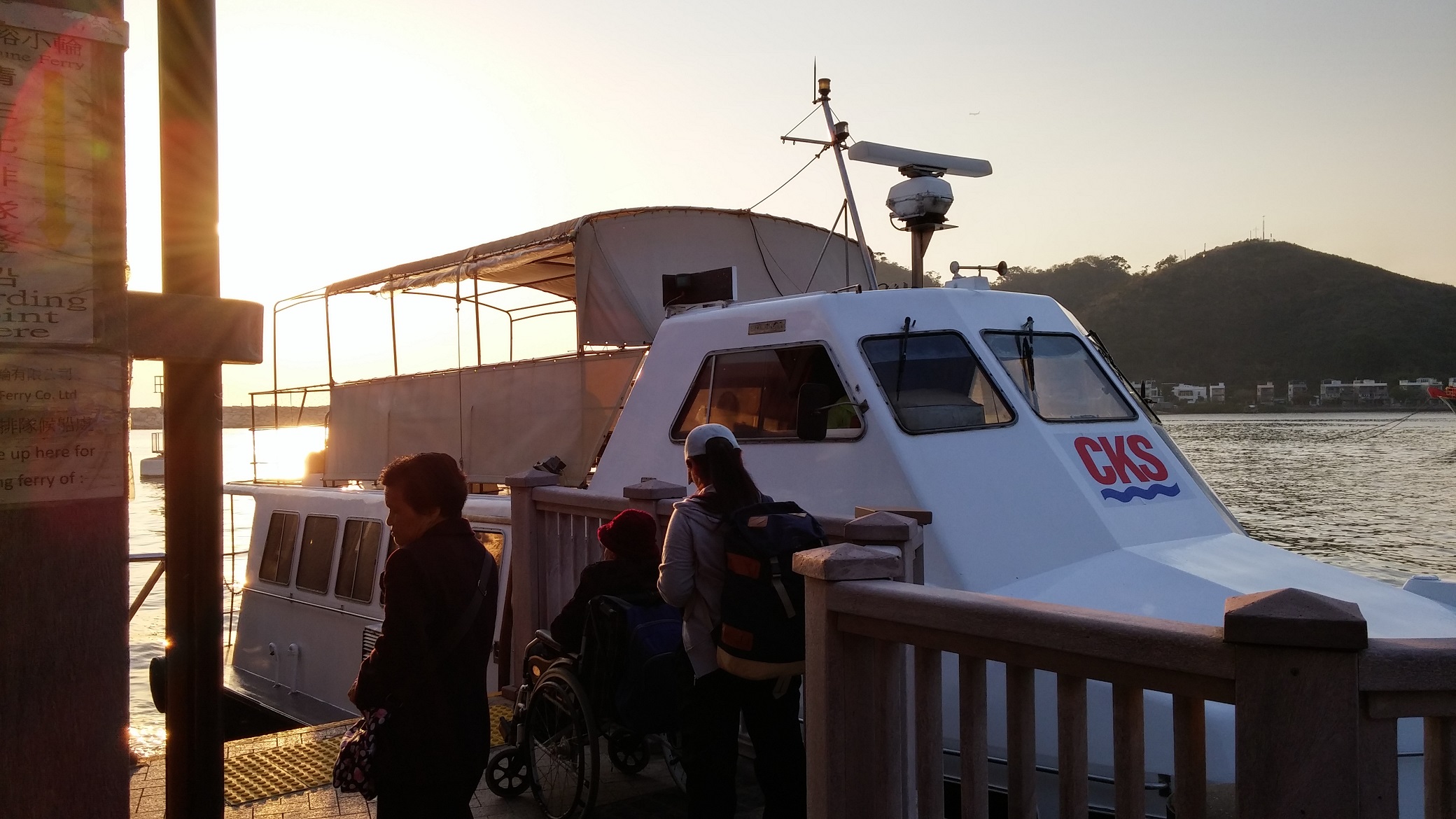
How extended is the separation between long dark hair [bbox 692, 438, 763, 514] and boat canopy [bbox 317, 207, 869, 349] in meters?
4.67

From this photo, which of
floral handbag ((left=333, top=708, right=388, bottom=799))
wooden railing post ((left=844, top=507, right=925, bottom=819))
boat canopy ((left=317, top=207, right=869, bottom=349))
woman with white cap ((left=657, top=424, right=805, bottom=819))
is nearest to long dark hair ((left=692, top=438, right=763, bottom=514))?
woman with white cap ((left=657, top=424, right=805, bottom=819))

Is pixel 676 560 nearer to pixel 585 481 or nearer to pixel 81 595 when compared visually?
pixel 81 595

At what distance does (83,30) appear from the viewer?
88.3 inches

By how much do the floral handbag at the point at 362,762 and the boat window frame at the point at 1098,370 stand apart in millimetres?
4158

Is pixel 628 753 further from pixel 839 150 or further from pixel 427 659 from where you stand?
pixel 839 150

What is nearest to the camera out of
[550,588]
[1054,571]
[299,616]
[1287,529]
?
[1054,571]

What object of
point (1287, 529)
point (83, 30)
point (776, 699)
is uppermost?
point (83, 30)

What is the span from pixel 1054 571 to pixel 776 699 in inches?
70.8

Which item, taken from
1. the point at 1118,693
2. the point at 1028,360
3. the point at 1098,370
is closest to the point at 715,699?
the point at 1118,693

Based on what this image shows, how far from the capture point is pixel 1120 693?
2361 millimetres

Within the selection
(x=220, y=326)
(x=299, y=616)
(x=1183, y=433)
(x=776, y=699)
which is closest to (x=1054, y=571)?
(x=776, y=699)

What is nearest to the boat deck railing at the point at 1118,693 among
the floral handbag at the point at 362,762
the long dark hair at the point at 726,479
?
the long dark hair at the point at 726,479

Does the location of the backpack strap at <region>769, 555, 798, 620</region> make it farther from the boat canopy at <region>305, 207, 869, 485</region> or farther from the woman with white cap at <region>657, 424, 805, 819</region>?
the boat canopy at <region>305, 207, 869, 485</region>

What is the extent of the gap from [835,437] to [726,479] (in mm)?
1866
